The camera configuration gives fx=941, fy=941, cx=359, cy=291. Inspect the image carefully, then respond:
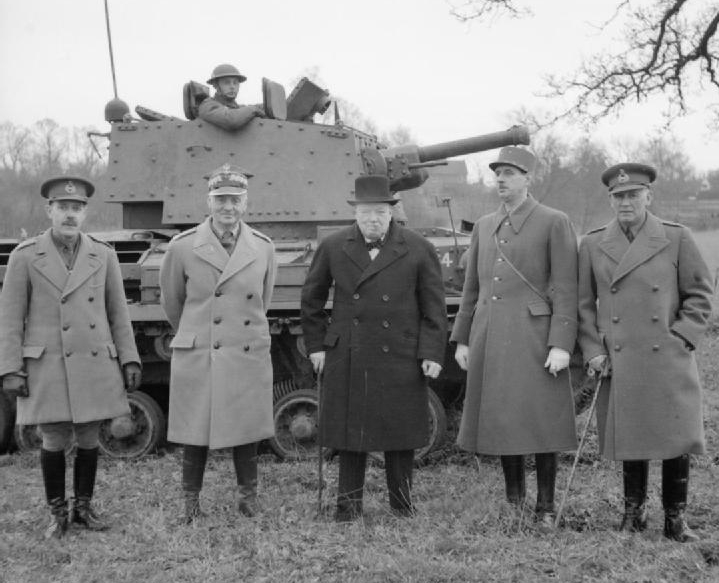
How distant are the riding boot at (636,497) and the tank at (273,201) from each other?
2163 millimetres

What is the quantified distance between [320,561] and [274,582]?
0.97 feet

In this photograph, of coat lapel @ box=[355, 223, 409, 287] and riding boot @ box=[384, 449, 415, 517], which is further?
riding boot @ box=[384, 449, 415, 517]

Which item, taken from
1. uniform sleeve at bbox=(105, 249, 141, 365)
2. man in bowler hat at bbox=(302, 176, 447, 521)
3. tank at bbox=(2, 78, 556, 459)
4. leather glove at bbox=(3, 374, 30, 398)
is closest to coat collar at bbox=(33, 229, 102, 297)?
uniform sleeve at bbox=(105, 249, 141, 365)

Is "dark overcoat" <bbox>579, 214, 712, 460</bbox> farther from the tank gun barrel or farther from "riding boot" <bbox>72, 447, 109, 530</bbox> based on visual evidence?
the tank gun barrel

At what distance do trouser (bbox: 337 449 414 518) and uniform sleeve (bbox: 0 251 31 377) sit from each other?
5.94 ft

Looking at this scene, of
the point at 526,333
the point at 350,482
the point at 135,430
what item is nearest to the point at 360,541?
the point at 350,482

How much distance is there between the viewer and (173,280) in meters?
5.20

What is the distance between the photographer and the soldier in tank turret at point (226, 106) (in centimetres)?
763

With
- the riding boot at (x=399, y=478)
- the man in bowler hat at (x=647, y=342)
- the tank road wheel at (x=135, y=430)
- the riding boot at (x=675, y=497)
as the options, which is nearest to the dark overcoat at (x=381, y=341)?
the riding boot at (x=399, y=478)

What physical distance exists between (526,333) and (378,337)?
77cm

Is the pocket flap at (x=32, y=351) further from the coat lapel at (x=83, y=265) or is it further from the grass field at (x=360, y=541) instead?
the grass field at (x=360, y=541)

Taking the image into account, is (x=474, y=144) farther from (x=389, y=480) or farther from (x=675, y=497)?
(x=675, y=497)

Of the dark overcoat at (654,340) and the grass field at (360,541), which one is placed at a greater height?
the dark overcoat at (654,340)

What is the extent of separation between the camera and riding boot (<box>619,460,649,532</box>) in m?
4.75
